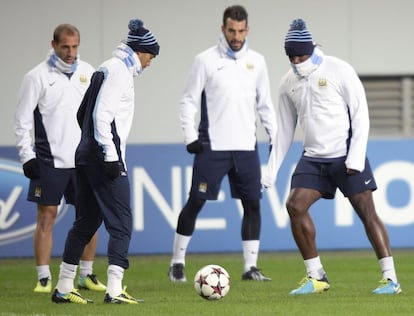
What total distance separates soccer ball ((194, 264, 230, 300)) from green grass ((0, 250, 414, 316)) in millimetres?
73

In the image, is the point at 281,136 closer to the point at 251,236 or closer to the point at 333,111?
the point at 333,111

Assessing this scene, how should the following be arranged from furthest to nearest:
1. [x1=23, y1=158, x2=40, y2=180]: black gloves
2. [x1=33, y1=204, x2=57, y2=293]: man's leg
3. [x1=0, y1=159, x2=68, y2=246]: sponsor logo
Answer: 1. [x1=0, y1=159, x2=68, y2=246]: sponsor logo
2. [x1=33, y1=204, x2=57, y2=293]: man's leg
3. [x1=23, y1=158, x2=40, y2=180]: black gloves

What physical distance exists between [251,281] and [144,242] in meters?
3.74

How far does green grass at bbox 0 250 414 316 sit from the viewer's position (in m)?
10.4

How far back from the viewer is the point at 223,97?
1326cm

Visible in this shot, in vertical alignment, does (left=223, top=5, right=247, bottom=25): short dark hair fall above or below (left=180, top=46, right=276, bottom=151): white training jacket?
above

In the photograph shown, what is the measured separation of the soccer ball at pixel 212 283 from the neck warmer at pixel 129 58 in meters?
1.68

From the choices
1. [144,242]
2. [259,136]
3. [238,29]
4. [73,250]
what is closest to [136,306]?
[73,250]

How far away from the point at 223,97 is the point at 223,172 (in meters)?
0.72

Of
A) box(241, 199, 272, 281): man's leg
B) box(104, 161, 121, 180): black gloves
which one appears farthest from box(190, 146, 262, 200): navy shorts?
box(104, 161, 121, 180): black gloves

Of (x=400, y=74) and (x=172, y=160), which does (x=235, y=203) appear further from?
(x=400, y=74)

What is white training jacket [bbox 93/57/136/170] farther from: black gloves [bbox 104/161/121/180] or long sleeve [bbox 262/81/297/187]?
long sleeve [bbox 262/81/297/187]

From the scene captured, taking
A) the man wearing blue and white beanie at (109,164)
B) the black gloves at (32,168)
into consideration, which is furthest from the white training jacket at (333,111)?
the black gloves at (32,168)

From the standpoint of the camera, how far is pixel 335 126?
11508 millimetres
